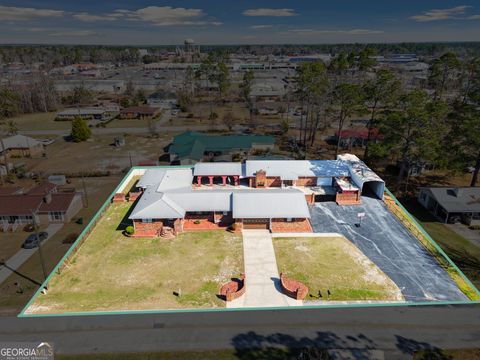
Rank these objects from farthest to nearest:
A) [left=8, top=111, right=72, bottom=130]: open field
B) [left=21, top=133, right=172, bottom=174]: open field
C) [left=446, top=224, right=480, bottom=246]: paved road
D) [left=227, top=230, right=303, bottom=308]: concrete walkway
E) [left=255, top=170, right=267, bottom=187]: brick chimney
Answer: [left=8, top=111, right=72, bottom=130]: open field → [left=21, top=133, right=172, bottom=174]: open field → [left=255, top=170, right=267, bottom=187]: brick chimney → [left=446, top=224, right=480, bottom=246]: paved road → [left=227, top=230, right=303, bottom=308]: concrete walkway

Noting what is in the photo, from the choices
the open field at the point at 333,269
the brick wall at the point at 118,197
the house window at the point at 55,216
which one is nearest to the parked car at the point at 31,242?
the house window at the point at 55,216

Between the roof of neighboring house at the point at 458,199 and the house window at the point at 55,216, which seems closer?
the roof of neighboring house at the point at 458,199

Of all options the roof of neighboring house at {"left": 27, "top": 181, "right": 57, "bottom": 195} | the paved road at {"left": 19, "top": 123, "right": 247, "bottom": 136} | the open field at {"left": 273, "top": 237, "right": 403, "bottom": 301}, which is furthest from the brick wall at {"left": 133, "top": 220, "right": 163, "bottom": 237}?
the paved road at {"left": 19, "top": 123, "right": 247, "bottom": 136}

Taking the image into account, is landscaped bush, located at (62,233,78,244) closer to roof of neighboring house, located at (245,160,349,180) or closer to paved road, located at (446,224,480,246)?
roof of neighboring house, located at (245,160,349,180)

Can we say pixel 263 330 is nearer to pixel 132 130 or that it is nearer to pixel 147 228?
pixel 147 228

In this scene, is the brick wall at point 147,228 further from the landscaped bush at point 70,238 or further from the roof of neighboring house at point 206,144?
the roof of neighboring house at point 206,144

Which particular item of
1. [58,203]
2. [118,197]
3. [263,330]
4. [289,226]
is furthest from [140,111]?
[263,330]

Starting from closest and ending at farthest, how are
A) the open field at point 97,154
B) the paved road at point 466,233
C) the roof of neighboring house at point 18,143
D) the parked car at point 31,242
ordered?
the parked car at point 31,242 → the paved road at point 466,233 → the open field at point 97,154 → the roof of neighboring house at point 18,143
